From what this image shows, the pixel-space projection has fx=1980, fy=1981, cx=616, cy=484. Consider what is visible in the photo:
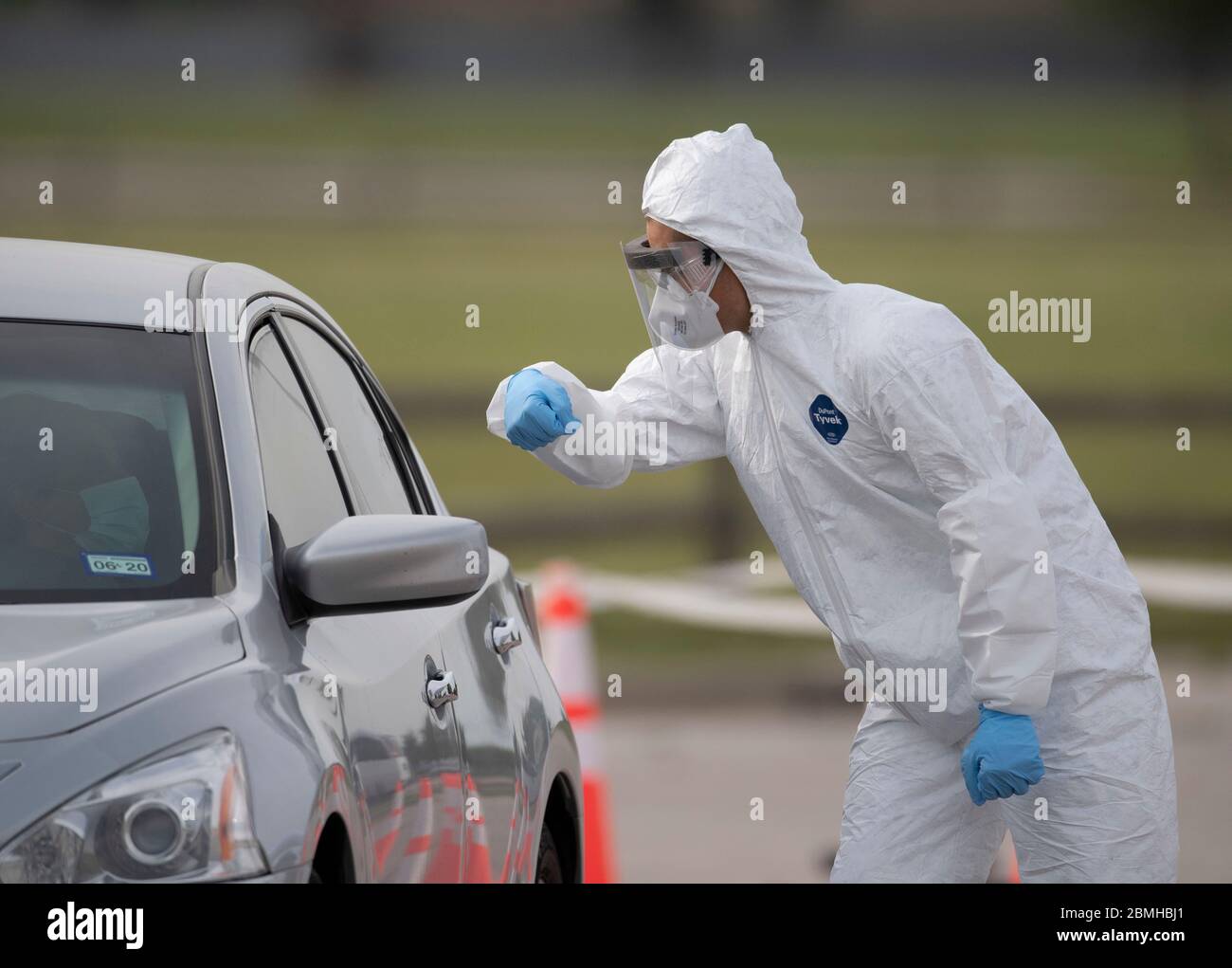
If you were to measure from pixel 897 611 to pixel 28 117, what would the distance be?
2499 inches

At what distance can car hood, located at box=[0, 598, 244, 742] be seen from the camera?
2.44 meters

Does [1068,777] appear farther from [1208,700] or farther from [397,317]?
[397,317]

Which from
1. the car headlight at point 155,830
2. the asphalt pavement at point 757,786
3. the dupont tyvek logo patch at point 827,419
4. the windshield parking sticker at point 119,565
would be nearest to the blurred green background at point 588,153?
the asphalt pavement at point 757,786

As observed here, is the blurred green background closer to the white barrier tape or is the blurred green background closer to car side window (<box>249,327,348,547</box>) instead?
the white barrier tape

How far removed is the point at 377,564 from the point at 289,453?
514mm

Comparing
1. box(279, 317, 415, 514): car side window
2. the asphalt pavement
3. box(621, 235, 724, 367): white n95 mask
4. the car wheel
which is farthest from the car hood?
the asphalt pavement

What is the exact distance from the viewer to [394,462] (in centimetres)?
422

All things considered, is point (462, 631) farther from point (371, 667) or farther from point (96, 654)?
point (96, 654)

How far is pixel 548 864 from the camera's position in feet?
→ 13.8


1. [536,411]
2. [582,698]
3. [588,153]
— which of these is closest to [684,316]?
[536,411]

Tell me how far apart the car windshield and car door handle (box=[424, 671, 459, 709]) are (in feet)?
1.78

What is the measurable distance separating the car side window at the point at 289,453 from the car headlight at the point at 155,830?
671mm

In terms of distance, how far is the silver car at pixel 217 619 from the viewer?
2426 mm
